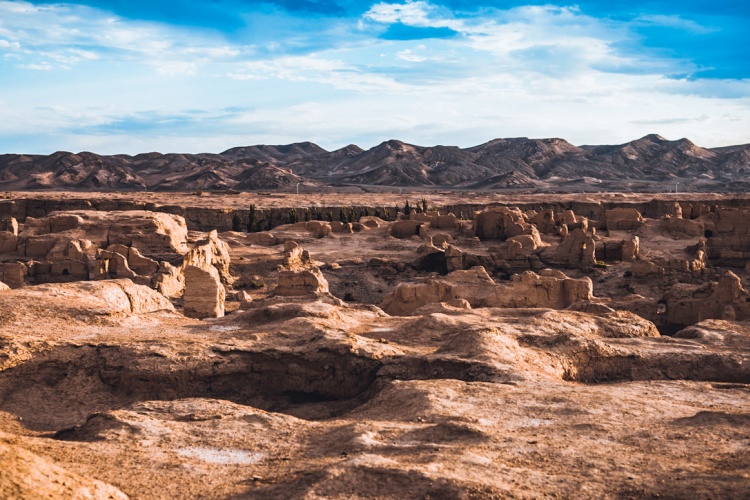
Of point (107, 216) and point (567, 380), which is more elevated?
point (107, 216)

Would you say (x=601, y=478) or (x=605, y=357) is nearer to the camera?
(x=601, y=478)

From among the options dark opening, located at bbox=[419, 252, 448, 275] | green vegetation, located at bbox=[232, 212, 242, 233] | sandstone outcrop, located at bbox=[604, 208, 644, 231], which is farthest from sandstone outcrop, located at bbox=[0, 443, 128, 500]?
green vegetation, located at bbox=[232, 212, 242, 233]

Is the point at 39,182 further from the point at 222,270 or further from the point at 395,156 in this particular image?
the point at 222,270

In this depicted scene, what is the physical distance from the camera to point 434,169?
144 meters

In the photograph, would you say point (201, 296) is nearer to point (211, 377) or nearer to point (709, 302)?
point (211, 377)

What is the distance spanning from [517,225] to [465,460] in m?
32.7

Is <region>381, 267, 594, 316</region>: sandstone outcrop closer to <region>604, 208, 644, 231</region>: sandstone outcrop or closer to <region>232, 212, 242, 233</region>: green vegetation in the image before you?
<region>604, 208, 644, 231</region>: sandstone outcrop

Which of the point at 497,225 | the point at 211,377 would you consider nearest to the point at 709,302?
the point at 211,377

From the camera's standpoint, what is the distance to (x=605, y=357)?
13984 mm

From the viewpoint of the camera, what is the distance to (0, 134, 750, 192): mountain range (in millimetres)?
119938

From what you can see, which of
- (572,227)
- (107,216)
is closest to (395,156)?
(572,227)

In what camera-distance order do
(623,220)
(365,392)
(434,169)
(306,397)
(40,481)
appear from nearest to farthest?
(40,481), (365,392), (306,397), (623,220), (434,169)

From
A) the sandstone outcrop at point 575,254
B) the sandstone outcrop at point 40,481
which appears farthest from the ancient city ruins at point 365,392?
the sandstone outcrop at point 575,254

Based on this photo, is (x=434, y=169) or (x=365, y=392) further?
(x=434, y=169)
